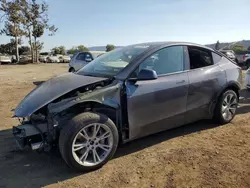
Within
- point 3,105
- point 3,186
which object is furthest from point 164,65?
point 3,105

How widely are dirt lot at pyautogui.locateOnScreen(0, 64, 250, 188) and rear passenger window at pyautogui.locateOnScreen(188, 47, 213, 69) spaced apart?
1234mm

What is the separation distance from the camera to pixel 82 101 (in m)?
3.45

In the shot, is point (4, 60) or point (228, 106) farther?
point (4, 60)

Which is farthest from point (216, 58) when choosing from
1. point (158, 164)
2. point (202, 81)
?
point (158, 164)

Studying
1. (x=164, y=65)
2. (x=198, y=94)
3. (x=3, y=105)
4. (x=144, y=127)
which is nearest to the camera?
(x=144, y=127)

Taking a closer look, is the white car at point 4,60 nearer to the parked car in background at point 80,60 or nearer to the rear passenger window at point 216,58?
the parked car in background at point 80,60

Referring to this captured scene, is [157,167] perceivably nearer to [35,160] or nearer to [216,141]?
[216,141]

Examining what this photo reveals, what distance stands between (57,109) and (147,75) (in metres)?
1.33

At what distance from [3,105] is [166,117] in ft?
17.1

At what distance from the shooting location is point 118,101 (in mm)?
3732

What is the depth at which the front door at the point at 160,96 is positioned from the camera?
12.6ft

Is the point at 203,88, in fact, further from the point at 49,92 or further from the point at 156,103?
the point at 49,92

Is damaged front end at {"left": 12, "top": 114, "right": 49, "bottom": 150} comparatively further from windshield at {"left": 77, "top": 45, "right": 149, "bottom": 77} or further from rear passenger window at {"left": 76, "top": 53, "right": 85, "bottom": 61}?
rear passenger window at {"left": 76, "top": 53, "right": 85, "bottom": 61}

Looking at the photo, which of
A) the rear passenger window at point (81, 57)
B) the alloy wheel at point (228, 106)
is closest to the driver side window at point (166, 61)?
the alloy wheel at point (228, 106)
